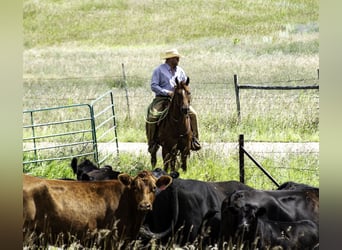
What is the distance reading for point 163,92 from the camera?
12492mm

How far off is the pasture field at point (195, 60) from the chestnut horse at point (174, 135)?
247 mm

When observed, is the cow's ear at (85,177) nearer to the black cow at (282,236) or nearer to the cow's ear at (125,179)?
the cow's ear at (125,179)

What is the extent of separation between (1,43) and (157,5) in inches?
834

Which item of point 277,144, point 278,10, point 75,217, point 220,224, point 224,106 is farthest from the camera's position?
point 278,10

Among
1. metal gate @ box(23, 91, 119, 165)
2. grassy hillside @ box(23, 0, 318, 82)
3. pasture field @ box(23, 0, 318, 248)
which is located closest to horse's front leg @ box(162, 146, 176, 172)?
pasture field @ box(23, 0, 318, 248)

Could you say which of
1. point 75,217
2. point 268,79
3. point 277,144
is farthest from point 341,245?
point 268,79

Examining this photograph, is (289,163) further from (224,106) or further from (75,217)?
(75,217)

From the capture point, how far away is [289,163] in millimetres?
12625

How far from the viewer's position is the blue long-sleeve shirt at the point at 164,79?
12508 mm

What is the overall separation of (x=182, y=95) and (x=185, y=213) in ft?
Answer: 13.3

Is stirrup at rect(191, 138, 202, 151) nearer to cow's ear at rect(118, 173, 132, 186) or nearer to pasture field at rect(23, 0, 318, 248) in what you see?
pasture field at rect(23, 0, 318, 248)

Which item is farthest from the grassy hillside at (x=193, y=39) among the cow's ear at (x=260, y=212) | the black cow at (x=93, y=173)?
the cow's ear at (x=260, y=212)

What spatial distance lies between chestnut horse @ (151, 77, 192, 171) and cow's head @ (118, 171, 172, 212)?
186 inches

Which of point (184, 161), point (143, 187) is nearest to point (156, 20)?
point (184, 161)
